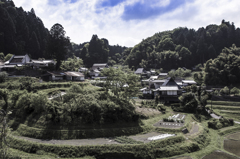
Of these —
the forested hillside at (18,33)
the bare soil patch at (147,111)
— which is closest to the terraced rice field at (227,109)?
the bare soil patch at (147,111)

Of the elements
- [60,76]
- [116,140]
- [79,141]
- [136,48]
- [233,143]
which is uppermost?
[136,48]

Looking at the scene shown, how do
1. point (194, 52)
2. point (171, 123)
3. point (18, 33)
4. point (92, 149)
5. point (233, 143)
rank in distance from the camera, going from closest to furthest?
point (92, 149)
point (233, 143)
point (171, 123)
point (18, 33)
point (194, 52)

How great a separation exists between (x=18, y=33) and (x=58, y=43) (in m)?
29.0

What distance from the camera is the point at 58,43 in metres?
39.7

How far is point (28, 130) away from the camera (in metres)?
18.7


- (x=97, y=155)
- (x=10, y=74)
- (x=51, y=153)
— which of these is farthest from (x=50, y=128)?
(x=10, y=74)

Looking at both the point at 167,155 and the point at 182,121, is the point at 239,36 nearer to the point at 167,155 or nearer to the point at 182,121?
the point at 182,121

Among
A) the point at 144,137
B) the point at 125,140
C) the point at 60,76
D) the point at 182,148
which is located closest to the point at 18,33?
the point at 60,76

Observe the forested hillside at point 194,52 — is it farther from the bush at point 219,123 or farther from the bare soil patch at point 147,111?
the bush at point 219,123

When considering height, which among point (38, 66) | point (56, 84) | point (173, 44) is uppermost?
point (173, 44)

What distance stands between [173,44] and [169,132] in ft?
268

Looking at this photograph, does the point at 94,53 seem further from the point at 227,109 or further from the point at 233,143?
the point at 233,143

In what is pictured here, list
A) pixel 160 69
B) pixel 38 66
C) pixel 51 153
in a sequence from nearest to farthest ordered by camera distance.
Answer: pixel 51 153
pixel 38 66
pixel 160 69

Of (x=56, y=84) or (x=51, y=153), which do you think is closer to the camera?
(x=51, y=153)
